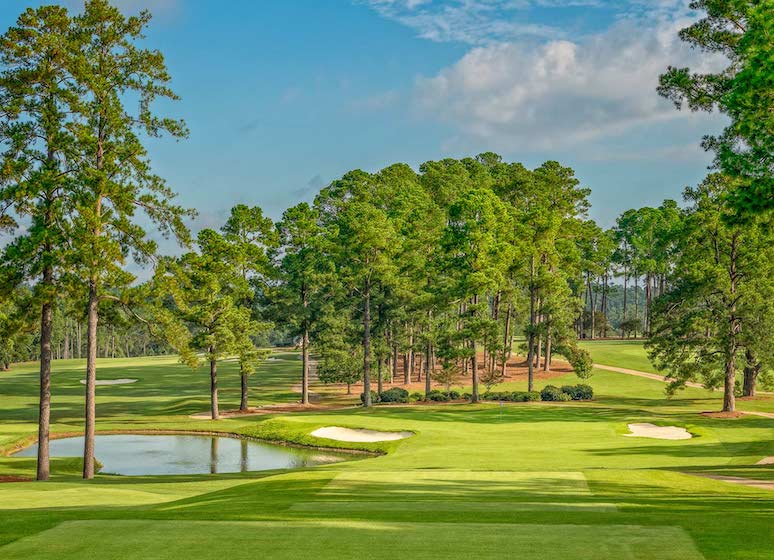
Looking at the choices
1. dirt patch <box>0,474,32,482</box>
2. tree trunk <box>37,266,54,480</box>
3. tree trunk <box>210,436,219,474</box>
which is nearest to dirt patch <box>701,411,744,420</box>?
tree trunk <box>210,436,219,474</box>

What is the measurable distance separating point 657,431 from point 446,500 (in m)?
26.9

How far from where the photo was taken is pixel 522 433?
3934cm

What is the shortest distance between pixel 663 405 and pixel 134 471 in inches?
1579

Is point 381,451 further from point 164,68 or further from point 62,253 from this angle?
point 164,68

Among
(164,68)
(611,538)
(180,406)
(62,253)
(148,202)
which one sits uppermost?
(164,68)

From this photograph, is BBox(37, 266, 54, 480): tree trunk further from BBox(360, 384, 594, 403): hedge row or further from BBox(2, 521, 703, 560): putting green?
BBox(360, 384, 594, 403): hedge row

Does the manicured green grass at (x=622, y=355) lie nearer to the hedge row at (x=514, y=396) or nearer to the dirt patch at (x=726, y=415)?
the hedge row at (x=514, y=396)

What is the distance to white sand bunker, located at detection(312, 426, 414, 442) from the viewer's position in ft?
134

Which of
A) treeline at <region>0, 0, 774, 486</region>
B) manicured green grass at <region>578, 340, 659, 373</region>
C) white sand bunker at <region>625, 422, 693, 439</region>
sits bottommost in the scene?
white sand bunker at <region>625, 422, 693, 439</region>

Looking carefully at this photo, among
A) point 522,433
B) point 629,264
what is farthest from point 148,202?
point 629,264

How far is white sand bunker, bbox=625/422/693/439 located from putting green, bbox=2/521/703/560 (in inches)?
→ 1097

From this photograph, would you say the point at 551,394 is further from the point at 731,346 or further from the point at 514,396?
the point at 731,346

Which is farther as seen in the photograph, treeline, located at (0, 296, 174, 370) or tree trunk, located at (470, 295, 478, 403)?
tree trunk, located at (470, 295, 478, 403)

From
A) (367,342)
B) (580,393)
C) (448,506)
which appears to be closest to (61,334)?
(367,342)
